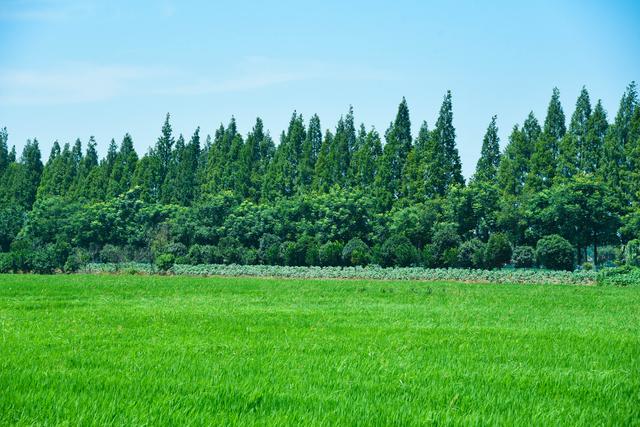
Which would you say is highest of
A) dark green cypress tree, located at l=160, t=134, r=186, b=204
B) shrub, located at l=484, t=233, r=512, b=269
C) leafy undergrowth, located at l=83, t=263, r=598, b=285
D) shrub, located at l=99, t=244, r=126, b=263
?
dark green cypress tree, located at l=160, t=134, r=186, b=204

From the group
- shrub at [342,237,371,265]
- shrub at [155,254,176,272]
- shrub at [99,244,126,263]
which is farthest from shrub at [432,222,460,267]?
shrub at [99,244,126,263]

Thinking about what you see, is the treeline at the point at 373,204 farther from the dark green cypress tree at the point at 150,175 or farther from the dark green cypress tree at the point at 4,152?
the dark green cypress tree at the point at 4,152

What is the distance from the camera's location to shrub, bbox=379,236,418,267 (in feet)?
128

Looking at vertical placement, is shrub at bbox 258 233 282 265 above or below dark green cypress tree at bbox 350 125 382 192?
below

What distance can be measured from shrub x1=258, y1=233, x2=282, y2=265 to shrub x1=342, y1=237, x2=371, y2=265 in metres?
5.77

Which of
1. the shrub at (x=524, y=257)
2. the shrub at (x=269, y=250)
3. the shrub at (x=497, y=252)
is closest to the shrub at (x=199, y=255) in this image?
the shrub at (x=269, y=250)

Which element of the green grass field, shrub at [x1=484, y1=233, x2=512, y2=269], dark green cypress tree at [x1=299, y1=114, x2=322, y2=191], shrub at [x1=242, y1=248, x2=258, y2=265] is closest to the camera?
the green grass field

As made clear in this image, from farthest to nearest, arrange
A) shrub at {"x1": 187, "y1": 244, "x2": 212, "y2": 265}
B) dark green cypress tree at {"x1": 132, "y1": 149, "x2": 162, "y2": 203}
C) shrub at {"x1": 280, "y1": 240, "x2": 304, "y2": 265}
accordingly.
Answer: dark green cypress tree at {"x1": 132, "y1": 149, "x2": 162, "y2": 203} < shrub at {"x1": 187, "y1": 244, "x2": 212, "y2": 265} < shrub at {"x1": 280, "y1": 240, "x2": 304, "y2": 265}

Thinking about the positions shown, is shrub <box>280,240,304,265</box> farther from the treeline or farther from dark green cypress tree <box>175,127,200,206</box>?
dark green cypress tree <box>175,127,200,206</box>

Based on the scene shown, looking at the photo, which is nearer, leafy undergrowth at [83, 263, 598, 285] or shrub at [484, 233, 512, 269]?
leafy undergrowth at [83, 263, 598, 285]

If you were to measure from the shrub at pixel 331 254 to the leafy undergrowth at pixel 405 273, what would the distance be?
3.33 metres

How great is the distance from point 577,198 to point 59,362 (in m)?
39.5

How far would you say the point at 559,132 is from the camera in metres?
50.5

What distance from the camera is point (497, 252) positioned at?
3688cm
